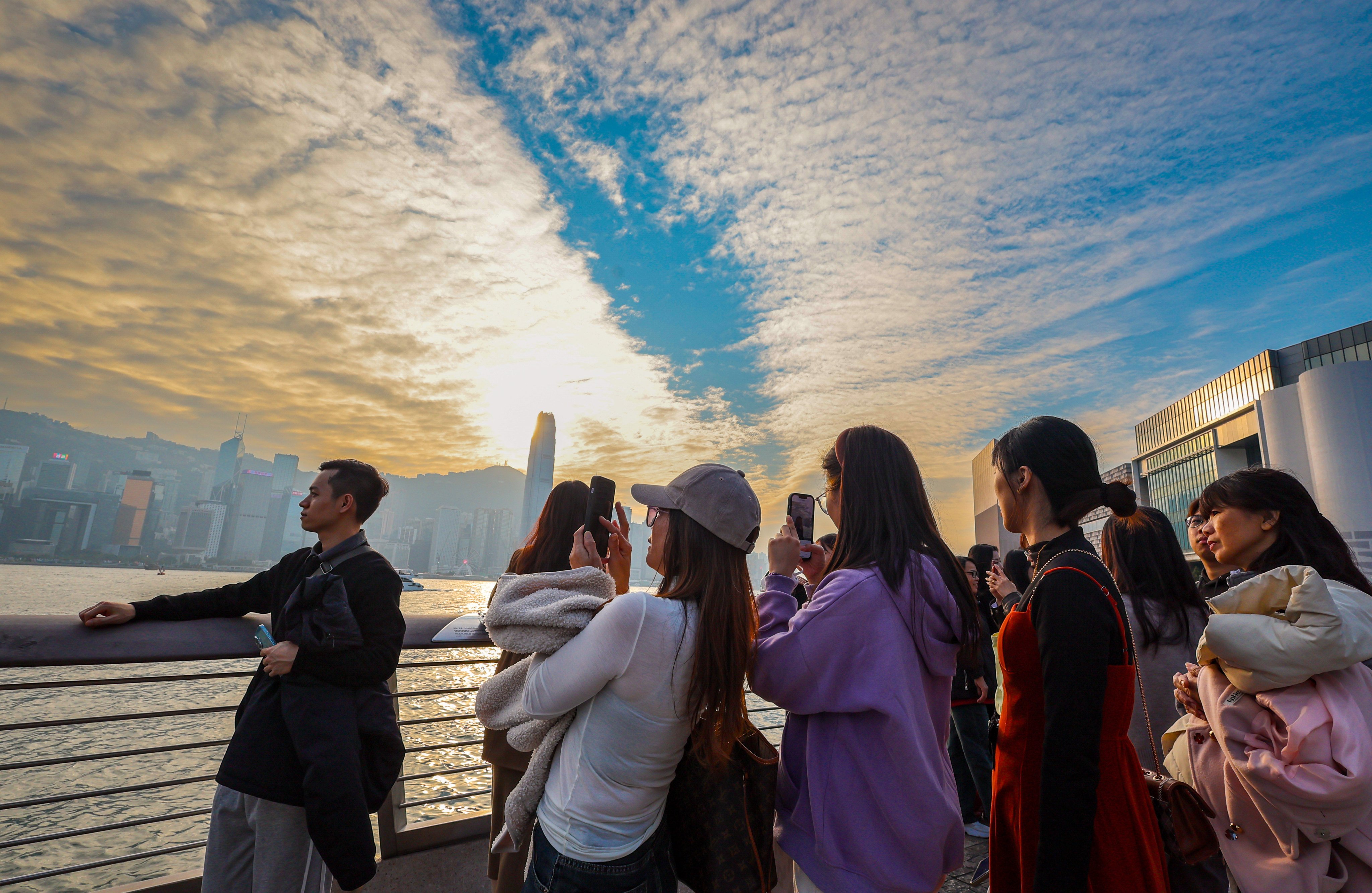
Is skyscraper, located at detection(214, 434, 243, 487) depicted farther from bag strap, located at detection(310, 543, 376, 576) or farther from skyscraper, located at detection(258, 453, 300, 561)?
bag strap, located at detection(310, 543, 376, 576)

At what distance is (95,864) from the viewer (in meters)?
Result: 2.29

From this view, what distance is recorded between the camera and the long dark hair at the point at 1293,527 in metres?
2.09

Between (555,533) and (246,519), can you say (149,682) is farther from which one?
(246,519)

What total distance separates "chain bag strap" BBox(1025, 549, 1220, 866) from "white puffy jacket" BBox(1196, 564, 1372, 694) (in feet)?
1.14

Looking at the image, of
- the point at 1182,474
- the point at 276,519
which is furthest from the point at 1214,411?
the point at 276,519

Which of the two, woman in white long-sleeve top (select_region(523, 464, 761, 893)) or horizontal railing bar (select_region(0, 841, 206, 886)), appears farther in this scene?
horizontal railing bar (select_region(0, 841, 206, 886))

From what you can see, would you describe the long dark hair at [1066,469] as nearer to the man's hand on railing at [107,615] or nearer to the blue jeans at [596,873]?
the blue jeans at [596,873]

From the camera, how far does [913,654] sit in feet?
5.37

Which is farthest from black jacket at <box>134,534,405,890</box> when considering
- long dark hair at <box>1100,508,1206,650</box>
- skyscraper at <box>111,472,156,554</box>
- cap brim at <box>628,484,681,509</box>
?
skyscraper at <box>111,472,156,554</box>

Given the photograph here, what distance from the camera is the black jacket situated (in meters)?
2.08

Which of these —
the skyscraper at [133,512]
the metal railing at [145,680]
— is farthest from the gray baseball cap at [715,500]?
the skyscraper at [133,512]

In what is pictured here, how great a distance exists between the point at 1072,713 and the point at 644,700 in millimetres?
1089

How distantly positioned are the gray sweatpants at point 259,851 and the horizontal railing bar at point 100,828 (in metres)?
0.11

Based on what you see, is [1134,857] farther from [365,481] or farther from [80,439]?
[80,439]
